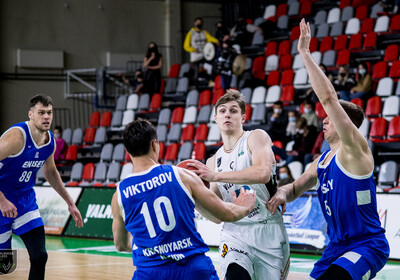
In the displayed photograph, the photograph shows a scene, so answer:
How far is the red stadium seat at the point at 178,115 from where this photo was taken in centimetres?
1742

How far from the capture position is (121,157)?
17328 millimetres

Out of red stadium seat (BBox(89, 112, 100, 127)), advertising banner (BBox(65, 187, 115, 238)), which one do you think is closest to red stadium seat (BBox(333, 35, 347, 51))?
advertising banner (BBox(65, 187, 115, 238))

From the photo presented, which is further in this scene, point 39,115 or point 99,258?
point 99,258

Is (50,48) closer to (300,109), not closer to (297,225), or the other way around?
(300,109)

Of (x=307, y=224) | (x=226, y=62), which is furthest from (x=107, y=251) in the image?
(x=226, y=62)

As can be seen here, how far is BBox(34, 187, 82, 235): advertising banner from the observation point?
544 inches

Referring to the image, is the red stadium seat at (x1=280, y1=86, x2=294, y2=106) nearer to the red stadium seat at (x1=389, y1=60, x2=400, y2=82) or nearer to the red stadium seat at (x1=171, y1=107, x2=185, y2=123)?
the red stadium seat at (x1=389, y1=60, x2=400, y2=82)

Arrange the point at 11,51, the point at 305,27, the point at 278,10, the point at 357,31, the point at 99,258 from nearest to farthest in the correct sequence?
the point at 305,27, the point at 99,258, the point at 357,31, the point at 278,10, the point at 11,51

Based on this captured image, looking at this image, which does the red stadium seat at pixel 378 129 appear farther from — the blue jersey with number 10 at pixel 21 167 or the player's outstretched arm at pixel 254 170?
the player's outstretched arm at pixel 254 170

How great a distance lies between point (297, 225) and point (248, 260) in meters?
5.76

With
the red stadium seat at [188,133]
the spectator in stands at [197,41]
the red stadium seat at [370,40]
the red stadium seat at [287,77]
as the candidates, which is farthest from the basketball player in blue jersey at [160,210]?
the spectator in stands at [197,41]

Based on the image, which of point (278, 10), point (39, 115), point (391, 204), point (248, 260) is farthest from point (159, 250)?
point (278, 10)

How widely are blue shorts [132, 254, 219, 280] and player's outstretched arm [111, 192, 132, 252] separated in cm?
24

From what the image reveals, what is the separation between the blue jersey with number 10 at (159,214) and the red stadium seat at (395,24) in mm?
13792
